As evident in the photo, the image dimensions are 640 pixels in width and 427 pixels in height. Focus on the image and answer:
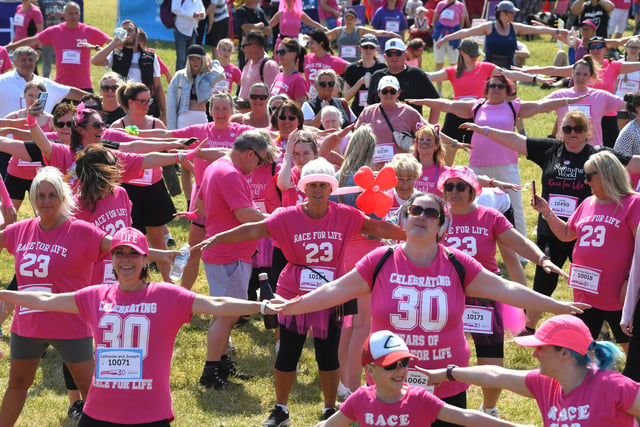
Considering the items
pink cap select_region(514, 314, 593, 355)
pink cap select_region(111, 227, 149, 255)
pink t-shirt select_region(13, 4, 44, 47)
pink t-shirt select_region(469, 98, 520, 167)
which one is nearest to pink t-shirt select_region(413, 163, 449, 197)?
pink t-shirt select_region(469, 98, 520, 167)

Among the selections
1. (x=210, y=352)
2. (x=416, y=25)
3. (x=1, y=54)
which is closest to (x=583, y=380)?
(x=210, y=352)

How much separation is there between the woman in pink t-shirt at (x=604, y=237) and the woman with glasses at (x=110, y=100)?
549cm

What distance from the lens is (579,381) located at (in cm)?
461

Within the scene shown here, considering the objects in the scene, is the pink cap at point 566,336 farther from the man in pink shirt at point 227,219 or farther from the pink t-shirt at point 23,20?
the pink t-shirt at point 23,20

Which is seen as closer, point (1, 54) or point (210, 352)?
point (210, 352)

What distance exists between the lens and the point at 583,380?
461cm

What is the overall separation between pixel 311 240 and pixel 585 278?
6.74ft

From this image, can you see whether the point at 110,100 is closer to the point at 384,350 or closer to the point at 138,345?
the point at 138,345

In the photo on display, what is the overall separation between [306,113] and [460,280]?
5.64 metres

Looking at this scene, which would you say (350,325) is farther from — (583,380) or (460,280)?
(583,380)

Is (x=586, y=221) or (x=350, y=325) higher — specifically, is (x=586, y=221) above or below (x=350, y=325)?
above

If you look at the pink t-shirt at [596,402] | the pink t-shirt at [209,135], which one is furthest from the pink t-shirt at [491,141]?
the pink t-shirt at [596,402]

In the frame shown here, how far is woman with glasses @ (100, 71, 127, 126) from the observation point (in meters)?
10.7

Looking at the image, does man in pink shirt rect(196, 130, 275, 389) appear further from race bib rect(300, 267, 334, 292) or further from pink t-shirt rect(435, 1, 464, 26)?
pink t-shirt rect(435, 1, 464, 26)
